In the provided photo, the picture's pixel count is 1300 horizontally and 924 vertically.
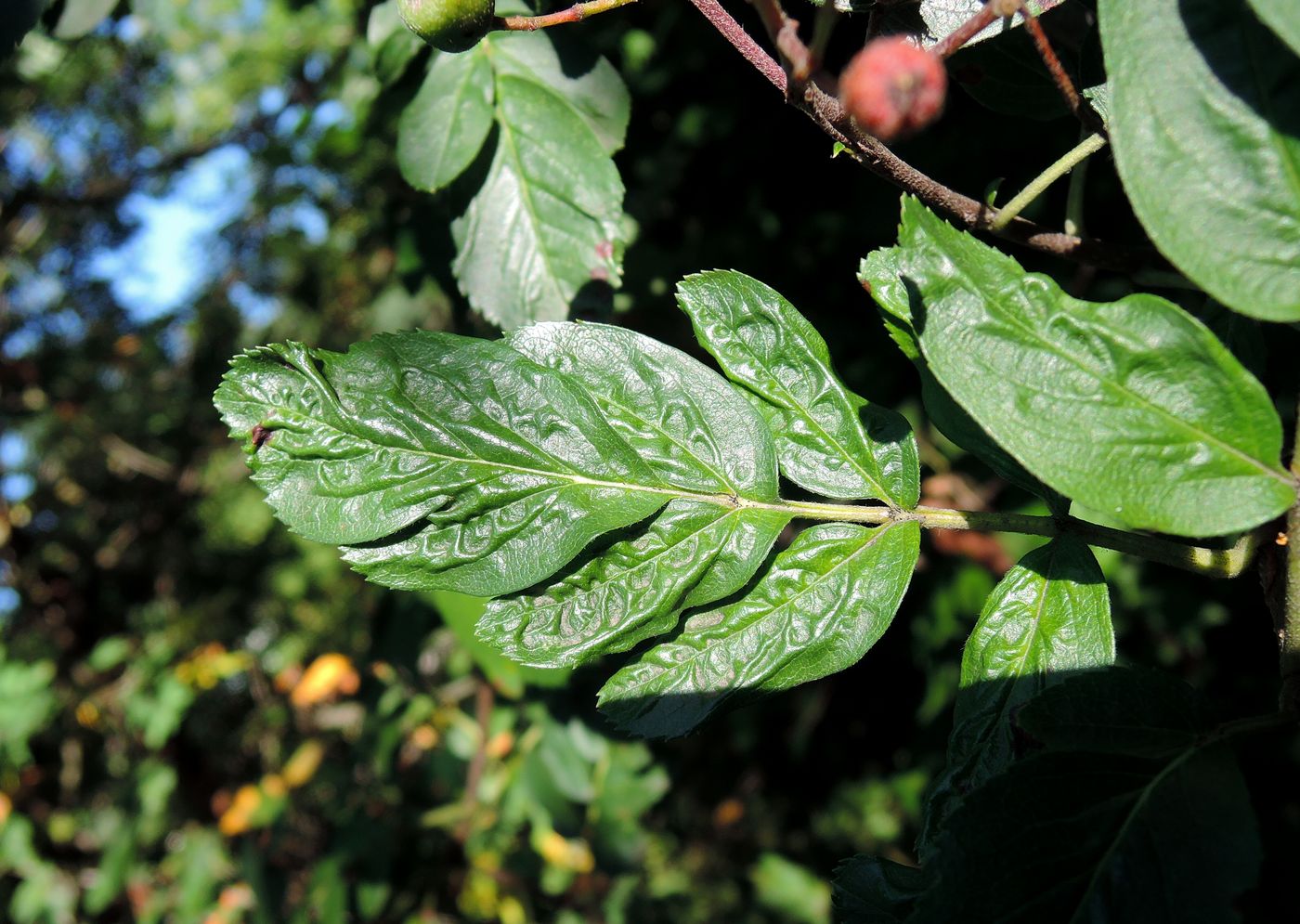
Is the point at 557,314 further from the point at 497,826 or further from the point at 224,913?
the point at 224,913

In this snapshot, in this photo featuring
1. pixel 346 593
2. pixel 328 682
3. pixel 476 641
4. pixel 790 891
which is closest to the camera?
pixel 476 641

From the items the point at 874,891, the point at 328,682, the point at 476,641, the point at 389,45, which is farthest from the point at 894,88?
the point at 328,682

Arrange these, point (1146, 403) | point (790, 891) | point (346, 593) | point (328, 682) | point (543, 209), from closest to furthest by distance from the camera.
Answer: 1. point (1146, 403)
2. point (543, 209)
3. point (328, 682)
4. point (790, 891)
5. point (346, 593)

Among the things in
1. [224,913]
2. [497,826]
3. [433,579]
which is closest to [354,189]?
[497,826]

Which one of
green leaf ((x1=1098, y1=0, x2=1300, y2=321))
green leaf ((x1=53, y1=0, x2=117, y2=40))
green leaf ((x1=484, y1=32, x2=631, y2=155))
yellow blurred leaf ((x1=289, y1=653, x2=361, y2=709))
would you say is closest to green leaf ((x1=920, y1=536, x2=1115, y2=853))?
green leaf ((x1=1098, y1=0, x2=1300, y2=321))

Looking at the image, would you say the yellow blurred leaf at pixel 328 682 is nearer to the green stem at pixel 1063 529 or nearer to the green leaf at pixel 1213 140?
the green stem at pixel 1063 529

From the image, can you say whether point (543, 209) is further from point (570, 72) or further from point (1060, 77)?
point (1060, 77)
